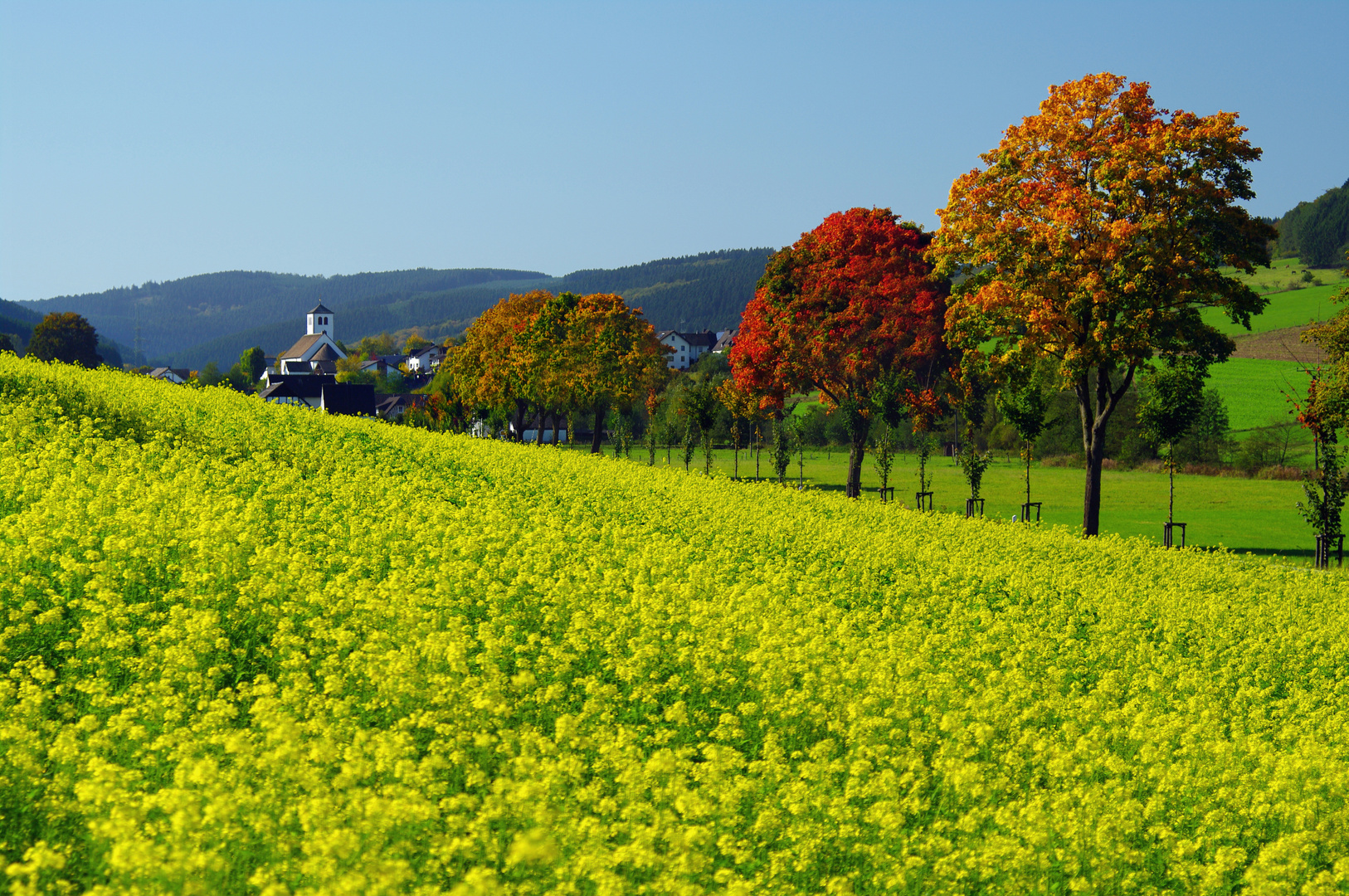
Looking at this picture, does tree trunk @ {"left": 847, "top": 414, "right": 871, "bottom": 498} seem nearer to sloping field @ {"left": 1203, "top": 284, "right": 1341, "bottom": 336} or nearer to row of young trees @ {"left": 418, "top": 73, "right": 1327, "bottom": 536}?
row of young trees @ {"left": 418, "top": 73, "right": 1327, "bottom": 536}

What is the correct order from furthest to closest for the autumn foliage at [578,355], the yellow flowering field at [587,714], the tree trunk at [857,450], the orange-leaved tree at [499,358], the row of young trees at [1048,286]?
the orange-leaved tree at [499,358]
the autumn foliage at [578,355]
the tree trunk at [857,450]
the row of young trees at [1048,286]
the yellow flowering field at [587,714]

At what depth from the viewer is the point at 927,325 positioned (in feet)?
124

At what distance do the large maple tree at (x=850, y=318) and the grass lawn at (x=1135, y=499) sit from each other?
4600 millimetres

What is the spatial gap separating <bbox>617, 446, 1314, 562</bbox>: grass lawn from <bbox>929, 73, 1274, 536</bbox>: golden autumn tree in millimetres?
5772

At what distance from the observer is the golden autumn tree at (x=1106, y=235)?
86.7 feet

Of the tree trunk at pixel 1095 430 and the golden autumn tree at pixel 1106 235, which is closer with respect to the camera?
the golden autumn tree at pixel 1106 235

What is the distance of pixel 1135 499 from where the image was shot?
145 feet

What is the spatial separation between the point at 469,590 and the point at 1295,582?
17034mm

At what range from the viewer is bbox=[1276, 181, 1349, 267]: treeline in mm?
137500

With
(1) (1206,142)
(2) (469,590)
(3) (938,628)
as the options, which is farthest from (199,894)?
(1) (1206,142)

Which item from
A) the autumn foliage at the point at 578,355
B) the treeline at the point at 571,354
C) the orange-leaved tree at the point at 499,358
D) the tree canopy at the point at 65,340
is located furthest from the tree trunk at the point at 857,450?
the tree canopy at the point at 65,340

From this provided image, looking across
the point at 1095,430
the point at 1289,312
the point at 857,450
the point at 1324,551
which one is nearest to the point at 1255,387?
the point at 1289,312

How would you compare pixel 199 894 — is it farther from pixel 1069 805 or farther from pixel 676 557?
pixel 676 557

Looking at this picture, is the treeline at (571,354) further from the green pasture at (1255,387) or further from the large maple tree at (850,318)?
the green pasture at (1255,387)
